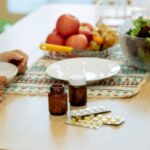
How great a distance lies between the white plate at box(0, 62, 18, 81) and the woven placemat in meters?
0.03

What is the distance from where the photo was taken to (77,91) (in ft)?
4.74

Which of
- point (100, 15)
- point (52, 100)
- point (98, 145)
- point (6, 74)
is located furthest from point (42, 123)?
point (100, 15)

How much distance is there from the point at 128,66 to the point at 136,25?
0.53 ft

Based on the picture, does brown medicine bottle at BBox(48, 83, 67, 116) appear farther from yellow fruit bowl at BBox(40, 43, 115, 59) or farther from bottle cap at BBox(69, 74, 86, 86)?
yellow fruit bowl at BBox(40, 43, 115, 59)

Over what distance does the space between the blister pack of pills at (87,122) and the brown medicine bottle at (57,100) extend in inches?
2.0

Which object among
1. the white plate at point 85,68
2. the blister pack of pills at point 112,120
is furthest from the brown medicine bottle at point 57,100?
the white plate at point 85,68

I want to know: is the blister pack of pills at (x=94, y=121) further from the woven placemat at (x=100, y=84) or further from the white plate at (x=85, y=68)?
the white plate at (x=85, y=68)

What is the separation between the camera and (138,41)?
1719 mm

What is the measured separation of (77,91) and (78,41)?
478 mm

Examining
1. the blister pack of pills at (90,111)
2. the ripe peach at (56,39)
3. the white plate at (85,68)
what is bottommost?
the blister pack of pills at (90,111)

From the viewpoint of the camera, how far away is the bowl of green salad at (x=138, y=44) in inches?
67.6

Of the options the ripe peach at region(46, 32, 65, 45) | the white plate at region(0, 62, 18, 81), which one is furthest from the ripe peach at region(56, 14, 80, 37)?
the white plate at region(0, 62, 18, 81)

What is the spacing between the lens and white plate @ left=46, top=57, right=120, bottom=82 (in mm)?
1676

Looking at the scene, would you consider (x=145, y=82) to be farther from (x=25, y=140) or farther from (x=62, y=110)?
(x=25, y=140)
